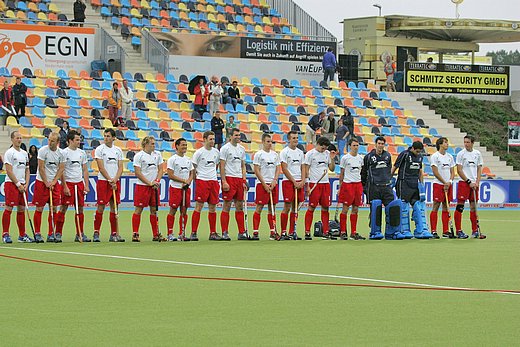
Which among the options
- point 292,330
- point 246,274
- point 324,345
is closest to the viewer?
point 324,345

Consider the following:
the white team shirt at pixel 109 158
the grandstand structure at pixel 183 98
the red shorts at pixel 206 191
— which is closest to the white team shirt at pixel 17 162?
the white team shirt at pixel 109 158

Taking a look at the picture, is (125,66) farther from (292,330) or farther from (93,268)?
(292,330)

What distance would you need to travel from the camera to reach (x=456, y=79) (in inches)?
1857

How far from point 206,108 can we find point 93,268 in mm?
23524

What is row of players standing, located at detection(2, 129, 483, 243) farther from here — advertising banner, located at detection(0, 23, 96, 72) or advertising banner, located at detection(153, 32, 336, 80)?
advertising banner, located at detection(153, 32, 336, 80)

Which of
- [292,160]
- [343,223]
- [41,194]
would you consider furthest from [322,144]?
[41,194]

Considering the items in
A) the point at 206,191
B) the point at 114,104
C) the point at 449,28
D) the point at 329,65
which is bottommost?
the point at 206,191

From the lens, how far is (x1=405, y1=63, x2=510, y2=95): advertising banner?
45969mm

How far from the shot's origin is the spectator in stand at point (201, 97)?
38206 mm

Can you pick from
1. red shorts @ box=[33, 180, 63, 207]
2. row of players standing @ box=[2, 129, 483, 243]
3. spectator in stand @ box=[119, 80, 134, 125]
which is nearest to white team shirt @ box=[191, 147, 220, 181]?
row of players standing @ box=[2, 129, 483, 243]

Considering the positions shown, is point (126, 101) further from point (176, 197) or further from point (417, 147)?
point (417, 147)

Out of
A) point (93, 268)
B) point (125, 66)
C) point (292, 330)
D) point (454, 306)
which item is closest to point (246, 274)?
point (93, 268)

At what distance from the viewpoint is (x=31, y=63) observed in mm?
38750

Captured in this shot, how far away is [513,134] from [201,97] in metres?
12.6
